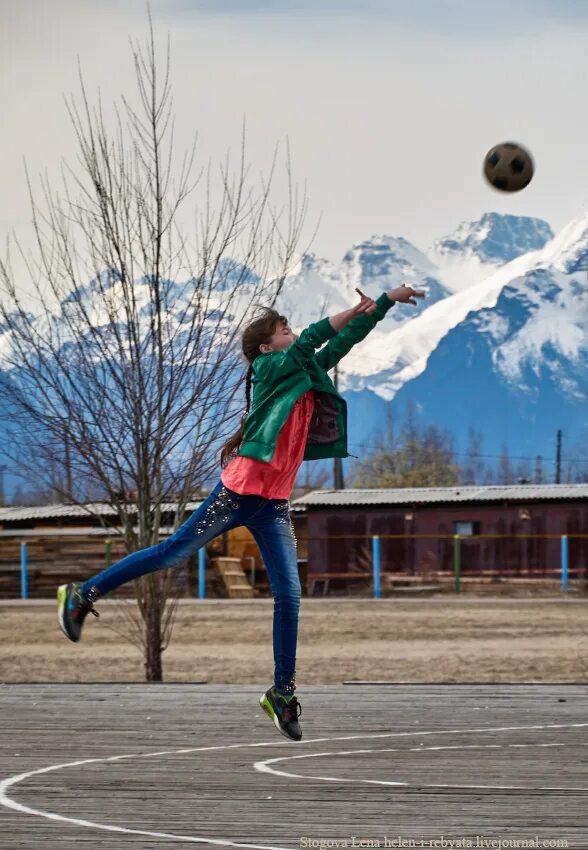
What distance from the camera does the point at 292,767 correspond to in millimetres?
7926

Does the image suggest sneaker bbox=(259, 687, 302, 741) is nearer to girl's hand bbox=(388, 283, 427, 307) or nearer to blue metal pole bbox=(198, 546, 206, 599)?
girl's hand bbox=(388, 283, 427, 307)

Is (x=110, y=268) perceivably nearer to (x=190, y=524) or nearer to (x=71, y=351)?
(x=71, y=351)

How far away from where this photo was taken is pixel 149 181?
50.6 ft

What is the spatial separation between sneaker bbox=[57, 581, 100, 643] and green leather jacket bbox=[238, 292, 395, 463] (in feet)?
4.10

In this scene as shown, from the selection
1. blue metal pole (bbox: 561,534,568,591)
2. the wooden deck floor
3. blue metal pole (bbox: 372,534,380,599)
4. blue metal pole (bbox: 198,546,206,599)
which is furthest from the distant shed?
the wooden deck floor

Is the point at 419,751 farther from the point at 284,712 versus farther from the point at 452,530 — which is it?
the point at 452,530

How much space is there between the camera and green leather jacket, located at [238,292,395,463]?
730cm

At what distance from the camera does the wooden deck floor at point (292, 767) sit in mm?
6289

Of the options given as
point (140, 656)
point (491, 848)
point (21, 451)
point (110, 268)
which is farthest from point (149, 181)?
point (140, 656)

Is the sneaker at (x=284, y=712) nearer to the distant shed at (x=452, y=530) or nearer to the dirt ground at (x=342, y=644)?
the dirt ground at (x=342, y=644)

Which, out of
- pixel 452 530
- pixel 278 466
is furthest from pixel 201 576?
pixel 278 466

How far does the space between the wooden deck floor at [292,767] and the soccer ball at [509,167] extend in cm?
358

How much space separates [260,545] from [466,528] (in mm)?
41961

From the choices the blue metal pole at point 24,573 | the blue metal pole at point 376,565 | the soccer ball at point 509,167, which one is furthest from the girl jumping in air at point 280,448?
the blue metal pole at point 24,573
